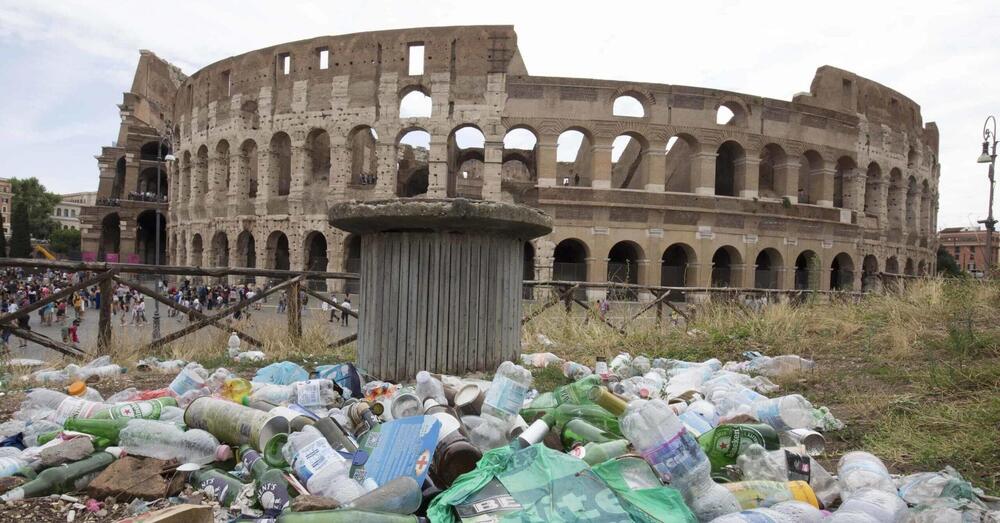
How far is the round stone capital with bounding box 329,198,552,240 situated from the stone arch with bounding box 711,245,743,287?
19438 mm

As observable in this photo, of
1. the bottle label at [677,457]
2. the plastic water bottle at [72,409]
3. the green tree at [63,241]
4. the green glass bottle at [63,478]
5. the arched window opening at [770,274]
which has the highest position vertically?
the green tree at [63,241]

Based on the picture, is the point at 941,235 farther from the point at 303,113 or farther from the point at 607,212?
the point at 303,113

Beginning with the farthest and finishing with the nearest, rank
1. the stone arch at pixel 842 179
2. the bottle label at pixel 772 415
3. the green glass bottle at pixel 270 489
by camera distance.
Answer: the stone arch at pixel 842 179
the bottle label at pixel 772 415
the green glass bottle at pixel 270 489

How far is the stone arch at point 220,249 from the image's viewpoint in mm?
26344

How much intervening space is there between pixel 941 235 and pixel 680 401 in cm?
8054

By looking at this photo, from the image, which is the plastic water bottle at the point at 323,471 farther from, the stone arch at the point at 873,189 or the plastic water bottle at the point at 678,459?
the stone arch at the point at 873,189

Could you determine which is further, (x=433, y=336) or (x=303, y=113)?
(x=303, y=113)

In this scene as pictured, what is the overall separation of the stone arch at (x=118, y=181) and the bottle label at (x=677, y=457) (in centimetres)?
4257

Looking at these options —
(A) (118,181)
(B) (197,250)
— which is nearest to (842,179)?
(B) (197,250)

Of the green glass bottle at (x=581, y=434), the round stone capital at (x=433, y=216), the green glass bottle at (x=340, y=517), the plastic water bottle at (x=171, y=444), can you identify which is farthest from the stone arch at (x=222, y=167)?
the green glass bottle at (x=340, y=517)

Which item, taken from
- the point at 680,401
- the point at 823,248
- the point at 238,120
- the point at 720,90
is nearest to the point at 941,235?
the point at 823,248

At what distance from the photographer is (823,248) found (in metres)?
24.3

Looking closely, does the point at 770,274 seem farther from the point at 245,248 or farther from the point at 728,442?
the point at 728,442

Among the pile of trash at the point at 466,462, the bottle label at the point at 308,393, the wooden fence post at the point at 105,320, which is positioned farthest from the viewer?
the wooden fence post at the point at 105,320
